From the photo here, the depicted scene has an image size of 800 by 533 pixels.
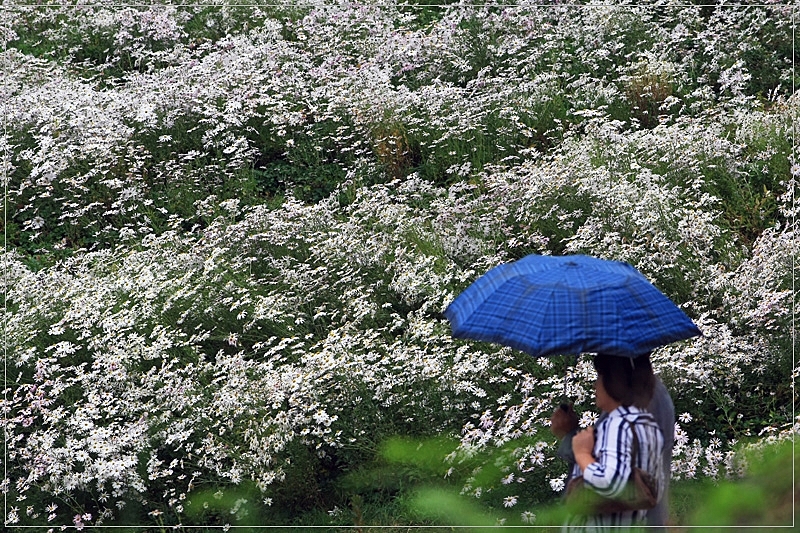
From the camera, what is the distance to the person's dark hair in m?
2.59

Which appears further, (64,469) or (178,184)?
(178,184)

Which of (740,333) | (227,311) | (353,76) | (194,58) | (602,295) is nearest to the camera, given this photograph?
(602,295)

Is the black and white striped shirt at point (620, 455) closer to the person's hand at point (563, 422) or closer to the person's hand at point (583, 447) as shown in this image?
the person's hand at point (583, 447)

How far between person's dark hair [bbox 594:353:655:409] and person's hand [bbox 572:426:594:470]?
142 mm

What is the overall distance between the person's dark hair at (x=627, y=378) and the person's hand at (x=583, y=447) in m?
0.14

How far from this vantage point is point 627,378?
103 inches

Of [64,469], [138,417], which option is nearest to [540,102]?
[138,417]

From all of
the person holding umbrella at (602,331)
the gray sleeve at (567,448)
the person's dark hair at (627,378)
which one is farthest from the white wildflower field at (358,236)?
the person's dark hair at (627,378)

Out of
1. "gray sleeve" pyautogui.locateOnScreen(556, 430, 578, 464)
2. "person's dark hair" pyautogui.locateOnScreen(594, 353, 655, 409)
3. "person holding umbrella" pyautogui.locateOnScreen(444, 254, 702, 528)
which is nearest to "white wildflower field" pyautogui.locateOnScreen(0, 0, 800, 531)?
"gray sleeve" pyautogui.locateOnScreen(556, 430, 578, 464)

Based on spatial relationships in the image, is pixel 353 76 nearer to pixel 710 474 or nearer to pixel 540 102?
pixel 540 102

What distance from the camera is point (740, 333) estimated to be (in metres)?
5.08

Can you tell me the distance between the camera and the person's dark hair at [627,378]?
102 inches

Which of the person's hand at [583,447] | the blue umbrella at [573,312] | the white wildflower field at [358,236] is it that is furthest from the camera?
the white wildflower field at [358,236]

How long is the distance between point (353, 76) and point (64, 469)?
595 centimetres
